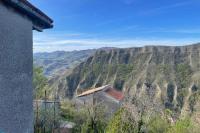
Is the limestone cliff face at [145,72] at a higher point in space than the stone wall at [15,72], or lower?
lower

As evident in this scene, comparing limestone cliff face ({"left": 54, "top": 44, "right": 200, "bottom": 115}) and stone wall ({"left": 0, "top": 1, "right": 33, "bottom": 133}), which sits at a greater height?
stone wall ({"left": 0, "top": 1, "right": 33, "bottom": 133})

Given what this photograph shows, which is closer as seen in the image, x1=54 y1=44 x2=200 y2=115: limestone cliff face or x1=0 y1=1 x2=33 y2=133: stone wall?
x1=0 y1=1 x2=33 y2=133: stone wall

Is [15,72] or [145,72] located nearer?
[15,72]

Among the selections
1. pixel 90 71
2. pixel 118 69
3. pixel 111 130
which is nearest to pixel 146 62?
pixel 118 69

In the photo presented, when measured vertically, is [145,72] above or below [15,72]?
below
